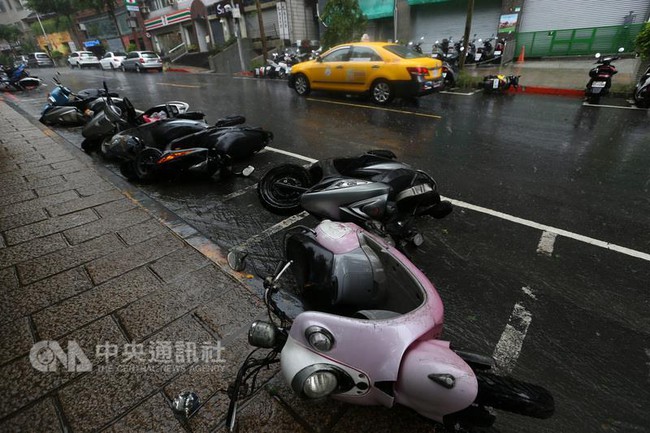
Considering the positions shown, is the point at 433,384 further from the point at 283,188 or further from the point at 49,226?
the point at 49,226

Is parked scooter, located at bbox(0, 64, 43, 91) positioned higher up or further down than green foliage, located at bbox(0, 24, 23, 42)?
further down

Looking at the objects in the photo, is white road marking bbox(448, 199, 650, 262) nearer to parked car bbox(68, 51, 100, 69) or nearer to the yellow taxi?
the yellow taxi

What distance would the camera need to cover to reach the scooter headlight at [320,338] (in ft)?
4.94

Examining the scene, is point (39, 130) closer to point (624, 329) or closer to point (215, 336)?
point (215, 336)

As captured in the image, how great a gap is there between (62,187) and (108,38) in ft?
181

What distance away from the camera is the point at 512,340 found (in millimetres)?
2484

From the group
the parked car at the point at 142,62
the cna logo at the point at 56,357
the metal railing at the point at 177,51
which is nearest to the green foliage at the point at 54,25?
the metal railing at the point at 177,51

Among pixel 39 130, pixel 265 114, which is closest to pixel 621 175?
pixel 265 114

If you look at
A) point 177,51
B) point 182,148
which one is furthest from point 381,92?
point 177,51

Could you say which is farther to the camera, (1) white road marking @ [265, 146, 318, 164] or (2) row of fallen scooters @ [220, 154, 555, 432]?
(1) white road marking @ [265, 146, 318, 164]

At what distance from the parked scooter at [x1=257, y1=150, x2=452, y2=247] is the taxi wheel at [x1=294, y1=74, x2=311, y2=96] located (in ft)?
29.4

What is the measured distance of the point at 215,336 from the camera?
250cm

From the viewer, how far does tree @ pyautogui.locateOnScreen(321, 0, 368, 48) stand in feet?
52.6

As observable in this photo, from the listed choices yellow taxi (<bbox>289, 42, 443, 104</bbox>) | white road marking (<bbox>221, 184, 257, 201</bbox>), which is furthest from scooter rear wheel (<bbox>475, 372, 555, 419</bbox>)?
yellow taxi (<bbox>289, 42, 443, 104</bbox>)
